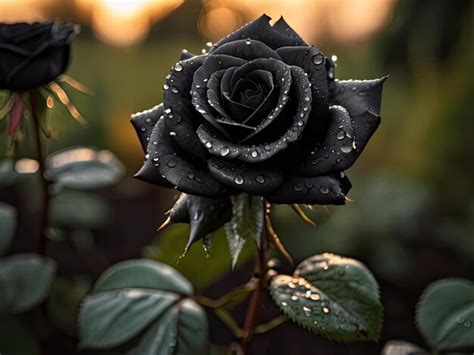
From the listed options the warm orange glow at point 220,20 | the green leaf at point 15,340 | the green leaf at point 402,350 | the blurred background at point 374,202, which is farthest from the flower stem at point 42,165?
the warm orange glow at point 220,20

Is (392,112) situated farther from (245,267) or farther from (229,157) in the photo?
(229,157)

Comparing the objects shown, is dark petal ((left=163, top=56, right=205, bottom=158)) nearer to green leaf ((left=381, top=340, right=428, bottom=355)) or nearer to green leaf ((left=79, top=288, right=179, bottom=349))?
green leaf ((left=79, top=288, right=179, bottom=349))

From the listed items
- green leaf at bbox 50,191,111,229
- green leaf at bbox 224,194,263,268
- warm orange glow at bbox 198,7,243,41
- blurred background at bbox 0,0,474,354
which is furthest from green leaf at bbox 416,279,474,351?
warm orange glow at bbox 198,7,243,41

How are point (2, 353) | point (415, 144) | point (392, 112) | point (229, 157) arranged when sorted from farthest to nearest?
point (392, 112) → point (415, 144) → point (2, 353) → point (229, 157)

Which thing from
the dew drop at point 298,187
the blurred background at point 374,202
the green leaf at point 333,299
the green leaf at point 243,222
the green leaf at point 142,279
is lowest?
the blurred background at point 374,202

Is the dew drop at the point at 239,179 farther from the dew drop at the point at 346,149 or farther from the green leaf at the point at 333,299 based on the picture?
the green leaf at the point at 333,299

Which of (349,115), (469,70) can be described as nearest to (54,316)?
(349,115)

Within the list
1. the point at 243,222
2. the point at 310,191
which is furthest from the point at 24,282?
the point at 310,191
